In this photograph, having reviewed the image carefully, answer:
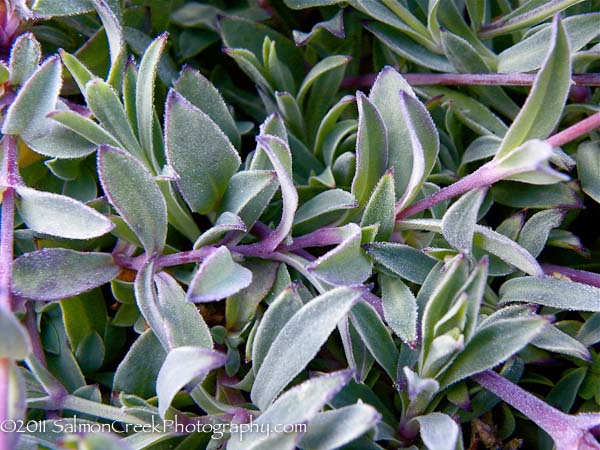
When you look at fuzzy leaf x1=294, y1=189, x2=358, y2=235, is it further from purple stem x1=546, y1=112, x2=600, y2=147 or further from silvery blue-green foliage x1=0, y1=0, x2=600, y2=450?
purple stem x1=546, y1=112, x2=600, y2=147

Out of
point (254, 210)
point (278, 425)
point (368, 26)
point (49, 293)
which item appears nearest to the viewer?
point (278, 425)

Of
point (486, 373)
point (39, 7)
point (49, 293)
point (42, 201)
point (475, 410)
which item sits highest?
point (39, 7)

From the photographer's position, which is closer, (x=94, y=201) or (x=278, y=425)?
(x=278, y=425)

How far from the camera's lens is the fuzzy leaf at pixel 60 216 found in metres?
0.87

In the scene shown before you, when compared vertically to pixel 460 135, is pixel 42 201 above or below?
above

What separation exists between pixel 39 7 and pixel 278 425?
704mm

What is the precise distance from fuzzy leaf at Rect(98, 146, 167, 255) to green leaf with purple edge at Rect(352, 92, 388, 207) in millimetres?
283

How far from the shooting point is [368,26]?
1208 millimetres

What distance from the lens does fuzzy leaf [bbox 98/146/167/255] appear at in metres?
0.88

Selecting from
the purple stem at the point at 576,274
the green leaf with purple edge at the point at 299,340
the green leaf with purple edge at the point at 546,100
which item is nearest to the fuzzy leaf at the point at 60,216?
the green leaf with purple edge at the point at 299,340

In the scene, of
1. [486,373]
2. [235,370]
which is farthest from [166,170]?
[486,373]

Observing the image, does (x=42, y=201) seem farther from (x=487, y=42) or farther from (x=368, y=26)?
(x=487, y=42)

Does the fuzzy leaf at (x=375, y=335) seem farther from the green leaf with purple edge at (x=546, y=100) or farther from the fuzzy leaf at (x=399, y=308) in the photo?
the green leaf with purple edge at (x=546, y=100)

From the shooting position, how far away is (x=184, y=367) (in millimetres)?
782
